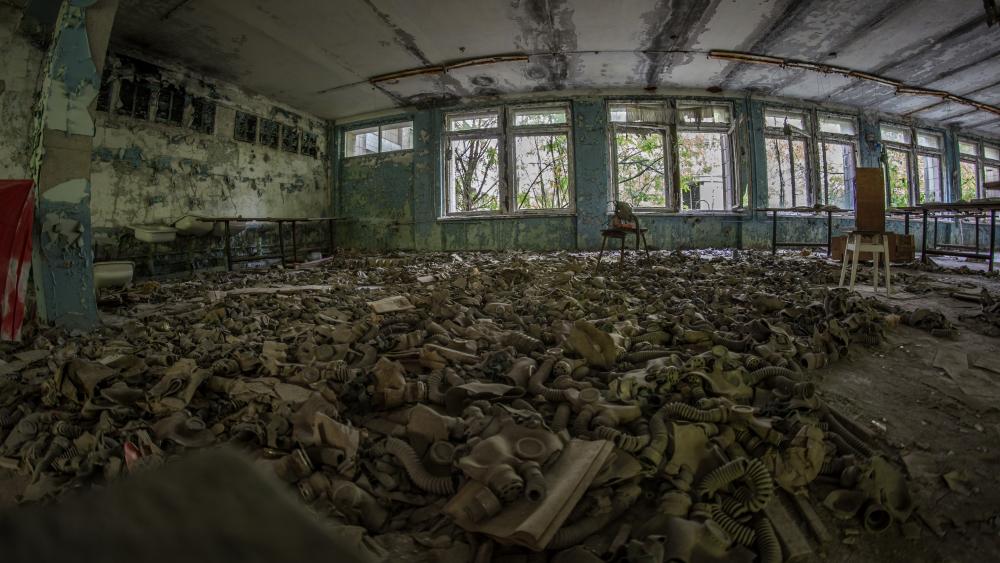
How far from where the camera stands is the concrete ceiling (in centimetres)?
544

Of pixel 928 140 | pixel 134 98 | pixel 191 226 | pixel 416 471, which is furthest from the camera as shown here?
pixel 928 140

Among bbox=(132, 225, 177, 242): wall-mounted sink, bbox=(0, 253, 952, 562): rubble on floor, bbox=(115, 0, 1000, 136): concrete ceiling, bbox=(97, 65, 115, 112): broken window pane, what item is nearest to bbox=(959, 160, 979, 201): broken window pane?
bbox=(115, 0, 1000, 136): concrete ceiling

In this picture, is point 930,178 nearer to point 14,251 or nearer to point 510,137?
point 510,137

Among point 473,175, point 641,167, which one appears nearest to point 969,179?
point 641,167

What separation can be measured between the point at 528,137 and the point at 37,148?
7.38 meters

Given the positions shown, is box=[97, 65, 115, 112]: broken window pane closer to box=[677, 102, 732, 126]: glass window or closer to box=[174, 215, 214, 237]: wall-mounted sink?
box=[174, 215, 214, 237]: wall-mounted sink

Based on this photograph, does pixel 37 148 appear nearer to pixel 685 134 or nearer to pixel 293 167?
pixel 293 167

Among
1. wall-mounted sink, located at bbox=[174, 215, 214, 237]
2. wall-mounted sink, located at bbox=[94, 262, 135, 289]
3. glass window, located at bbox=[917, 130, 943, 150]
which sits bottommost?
wall-mounted sink, located at bbox=[94, 262, 135, 289]

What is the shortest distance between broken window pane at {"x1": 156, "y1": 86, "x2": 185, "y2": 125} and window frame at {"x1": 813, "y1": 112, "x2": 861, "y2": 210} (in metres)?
11.9

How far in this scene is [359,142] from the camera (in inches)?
387

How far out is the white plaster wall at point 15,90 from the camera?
4320 mm

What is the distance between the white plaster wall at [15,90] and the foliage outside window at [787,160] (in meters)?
11.3

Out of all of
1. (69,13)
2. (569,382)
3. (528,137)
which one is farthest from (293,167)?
(569,382)

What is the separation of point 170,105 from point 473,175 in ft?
18.1
